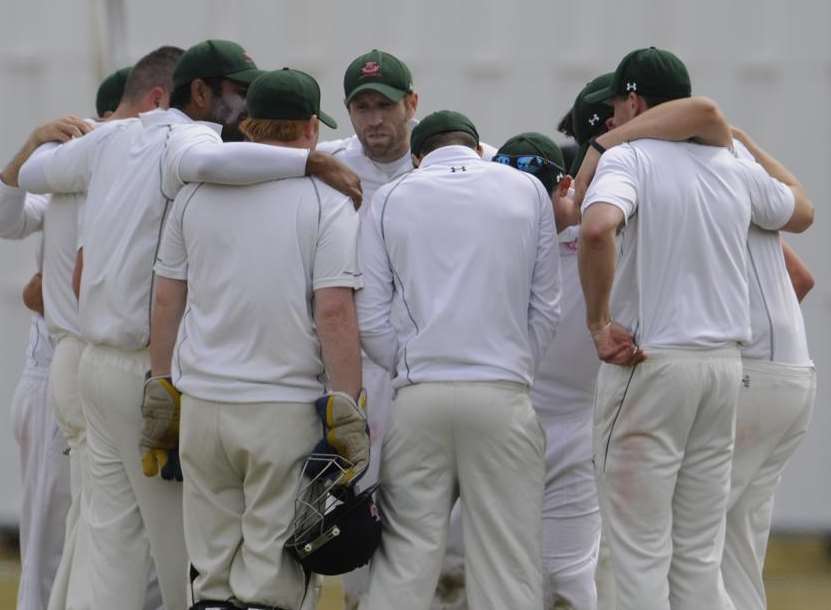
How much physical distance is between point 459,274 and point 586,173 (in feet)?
1.87

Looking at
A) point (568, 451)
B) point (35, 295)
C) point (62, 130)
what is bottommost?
point (568, 451)

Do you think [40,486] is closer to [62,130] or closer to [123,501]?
[123,501]

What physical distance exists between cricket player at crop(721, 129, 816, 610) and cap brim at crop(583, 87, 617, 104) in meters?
0.40

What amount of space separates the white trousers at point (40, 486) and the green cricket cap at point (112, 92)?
3.08 ft

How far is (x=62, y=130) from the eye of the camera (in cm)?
548

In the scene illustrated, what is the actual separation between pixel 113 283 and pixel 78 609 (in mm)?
990

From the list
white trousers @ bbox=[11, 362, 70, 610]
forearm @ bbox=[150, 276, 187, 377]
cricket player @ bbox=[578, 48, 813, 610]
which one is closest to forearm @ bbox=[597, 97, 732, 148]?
cricket player @ bbox=[578, 48, 813, 610]

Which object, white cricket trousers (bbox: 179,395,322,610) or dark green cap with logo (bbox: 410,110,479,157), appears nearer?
white cricket trousers (bbox: 179,395,322,610)

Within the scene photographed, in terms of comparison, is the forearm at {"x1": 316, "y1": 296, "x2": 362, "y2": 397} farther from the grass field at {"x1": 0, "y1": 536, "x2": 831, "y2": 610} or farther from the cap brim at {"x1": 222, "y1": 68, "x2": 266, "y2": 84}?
the grass field at {"x1": 0, "y1": 536, "x2": 831, "y2": 610}

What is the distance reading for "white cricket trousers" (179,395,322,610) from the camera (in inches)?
177

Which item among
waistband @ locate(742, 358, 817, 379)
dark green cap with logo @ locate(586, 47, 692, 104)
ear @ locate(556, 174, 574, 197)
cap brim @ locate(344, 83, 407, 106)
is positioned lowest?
waistband @ locate(742, 358, 817, 379)

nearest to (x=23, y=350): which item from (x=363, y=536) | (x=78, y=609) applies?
(x=78, y=609)

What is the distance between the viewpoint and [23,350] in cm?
704

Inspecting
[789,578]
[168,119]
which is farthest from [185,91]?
[789,578]
